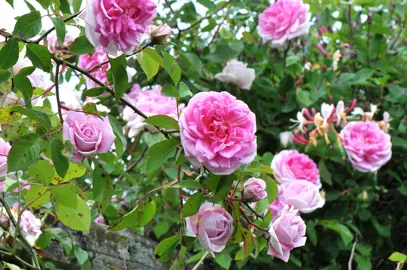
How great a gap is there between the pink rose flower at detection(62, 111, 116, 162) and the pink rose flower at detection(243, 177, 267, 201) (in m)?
0.20

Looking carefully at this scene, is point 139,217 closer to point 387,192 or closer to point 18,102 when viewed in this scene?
point 18,102

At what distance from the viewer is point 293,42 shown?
7.43 feet

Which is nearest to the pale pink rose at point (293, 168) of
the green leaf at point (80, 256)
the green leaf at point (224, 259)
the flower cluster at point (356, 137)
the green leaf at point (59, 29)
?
the flower cluster at point (356, 137)

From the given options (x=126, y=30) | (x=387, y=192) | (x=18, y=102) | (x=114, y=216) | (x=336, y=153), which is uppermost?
(x=126, y=30)

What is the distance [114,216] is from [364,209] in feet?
2.52

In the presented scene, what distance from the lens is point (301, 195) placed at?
5.53ft

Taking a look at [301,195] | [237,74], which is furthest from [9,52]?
[237,74]

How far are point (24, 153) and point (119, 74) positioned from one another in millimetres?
162

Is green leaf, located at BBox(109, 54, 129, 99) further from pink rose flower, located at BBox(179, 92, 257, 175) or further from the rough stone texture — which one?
the rough stone texture

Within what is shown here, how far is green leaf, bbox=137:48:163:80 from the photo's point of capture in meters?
1.01

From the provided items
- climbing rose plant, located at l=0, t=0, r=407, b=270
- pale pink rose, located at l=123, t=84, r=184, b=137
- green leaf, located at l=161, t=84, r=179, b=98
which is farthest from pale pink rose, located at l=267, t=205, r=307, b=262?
pale pink rose, located at l=123, t=84, r=184, b=137

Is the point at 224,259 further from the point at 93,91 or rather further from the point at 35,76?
the point at 93,91

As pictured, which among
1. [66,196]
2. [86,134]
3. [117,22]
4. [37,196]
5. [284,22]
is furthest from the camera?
[284,22]

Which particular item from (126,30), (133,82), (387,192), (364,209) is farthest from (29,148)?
(387,192)
